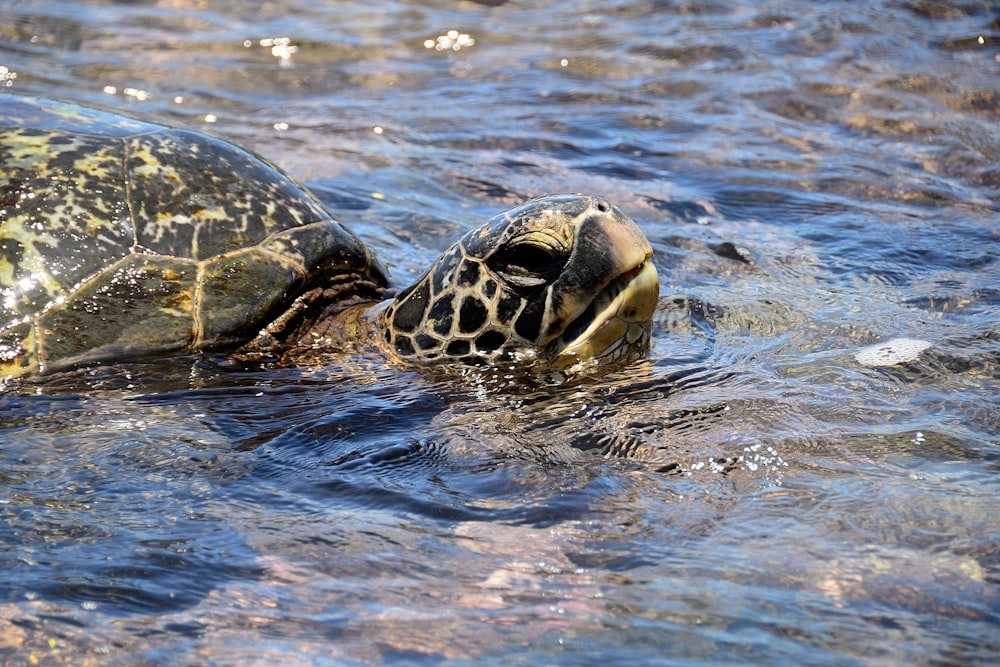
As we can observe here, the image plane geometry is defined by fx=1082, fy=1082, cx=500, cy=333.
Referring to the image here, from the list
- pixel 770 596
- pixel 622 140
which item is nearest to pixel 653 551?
pixel 770 596

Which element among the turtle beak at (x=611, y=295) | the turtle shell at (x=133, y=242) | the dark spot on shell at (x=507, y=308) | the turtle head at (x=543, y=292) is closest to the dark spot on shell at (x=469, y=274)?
the turtle head at (x=543, y=292)

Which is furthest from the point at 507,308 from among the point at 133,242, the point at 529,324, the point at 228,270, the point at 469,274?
the point at 133,242

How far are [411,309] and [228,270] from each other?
744 millimetres

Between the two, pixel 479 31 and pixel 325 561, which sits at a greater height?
pixel 479 31

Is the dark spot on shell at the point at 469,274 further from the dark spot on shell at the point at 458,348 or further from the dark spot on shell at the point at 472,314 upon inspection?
the dark spot on shell at the point at 458,348

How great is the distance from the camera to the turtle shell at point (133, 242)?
4051 mm

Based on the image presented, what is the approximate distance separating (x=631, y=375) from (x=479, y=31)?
20.7 ft

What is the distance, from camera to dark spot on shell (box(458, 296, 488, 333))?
13.6ft

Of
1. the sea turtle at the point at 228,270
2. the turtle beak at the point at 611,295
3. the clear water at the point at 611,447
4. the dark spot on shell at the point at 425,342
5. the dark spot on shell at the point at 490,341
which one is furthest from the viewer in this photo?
the dark spot on shell at the point at 425,342

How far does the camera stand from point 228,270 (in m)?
4.31

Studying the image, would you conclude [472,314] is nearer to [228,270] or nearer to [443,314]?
[443,314]

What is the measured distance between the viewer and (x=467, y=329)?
13.7 ft

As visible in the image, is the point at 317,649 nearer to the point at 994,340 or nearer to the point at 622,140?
the point at 994,340

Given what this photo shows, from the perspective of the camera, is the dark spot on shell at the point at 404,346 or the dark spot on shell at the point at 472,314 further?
the dark spot on shell at the point at 404,346
